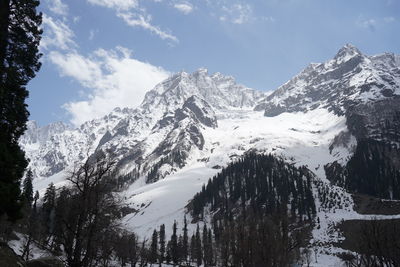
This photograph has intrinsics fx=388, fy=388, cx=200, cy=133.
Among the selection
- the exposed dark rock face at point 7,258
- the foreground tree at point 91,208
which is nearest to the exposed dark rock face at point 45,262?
the foreground tree at point 91,208

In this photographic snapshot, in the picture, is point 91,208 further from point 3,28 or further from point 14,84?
point 3,28

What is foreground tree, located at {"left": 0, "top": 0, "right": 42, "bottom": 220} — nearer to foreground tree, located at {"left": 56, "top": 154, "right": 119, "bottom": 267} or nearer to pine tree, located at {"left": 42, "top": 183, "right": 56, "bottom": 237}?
foreground tree, located at {"left": 56, "top": 154, "right": 119, "bottom": 267}

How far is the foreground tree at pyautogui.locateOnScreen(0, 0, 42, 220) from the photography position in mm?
19891

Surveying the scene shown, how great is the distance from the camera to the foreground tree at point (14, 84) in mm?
19891

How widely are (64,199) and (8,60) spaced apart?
13.8 m

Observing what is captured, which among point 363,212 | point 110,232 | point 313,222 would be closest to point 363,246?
point 110,232

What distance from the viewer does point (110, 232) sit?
29.9 m

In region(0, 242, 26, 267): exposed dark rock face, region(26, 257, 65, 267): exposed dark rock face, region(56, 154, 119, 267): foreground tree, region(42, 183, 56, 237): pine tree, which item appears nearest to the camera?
region(0, 242, 26, 267): exposed dark rock face

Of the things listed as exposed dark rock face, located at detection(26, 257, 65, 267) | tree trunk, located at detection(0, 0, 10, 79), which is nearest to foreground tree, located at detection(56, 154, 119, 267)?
exposed dark rock face, located at detection(26, 257, 65, 267)

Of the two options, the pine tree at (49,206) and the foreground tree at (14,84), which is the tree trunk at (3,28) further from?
the pine tree at (49,206)

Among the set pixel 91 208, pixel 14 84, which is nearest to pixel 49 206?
pixel 91 208

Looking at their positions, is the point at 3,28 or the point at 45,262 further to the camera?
the point at 45,262

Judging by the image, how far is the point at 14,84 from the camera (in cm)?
2181

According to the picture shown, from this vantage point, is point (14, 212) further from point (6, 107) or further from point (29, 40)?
point (29, 40)
